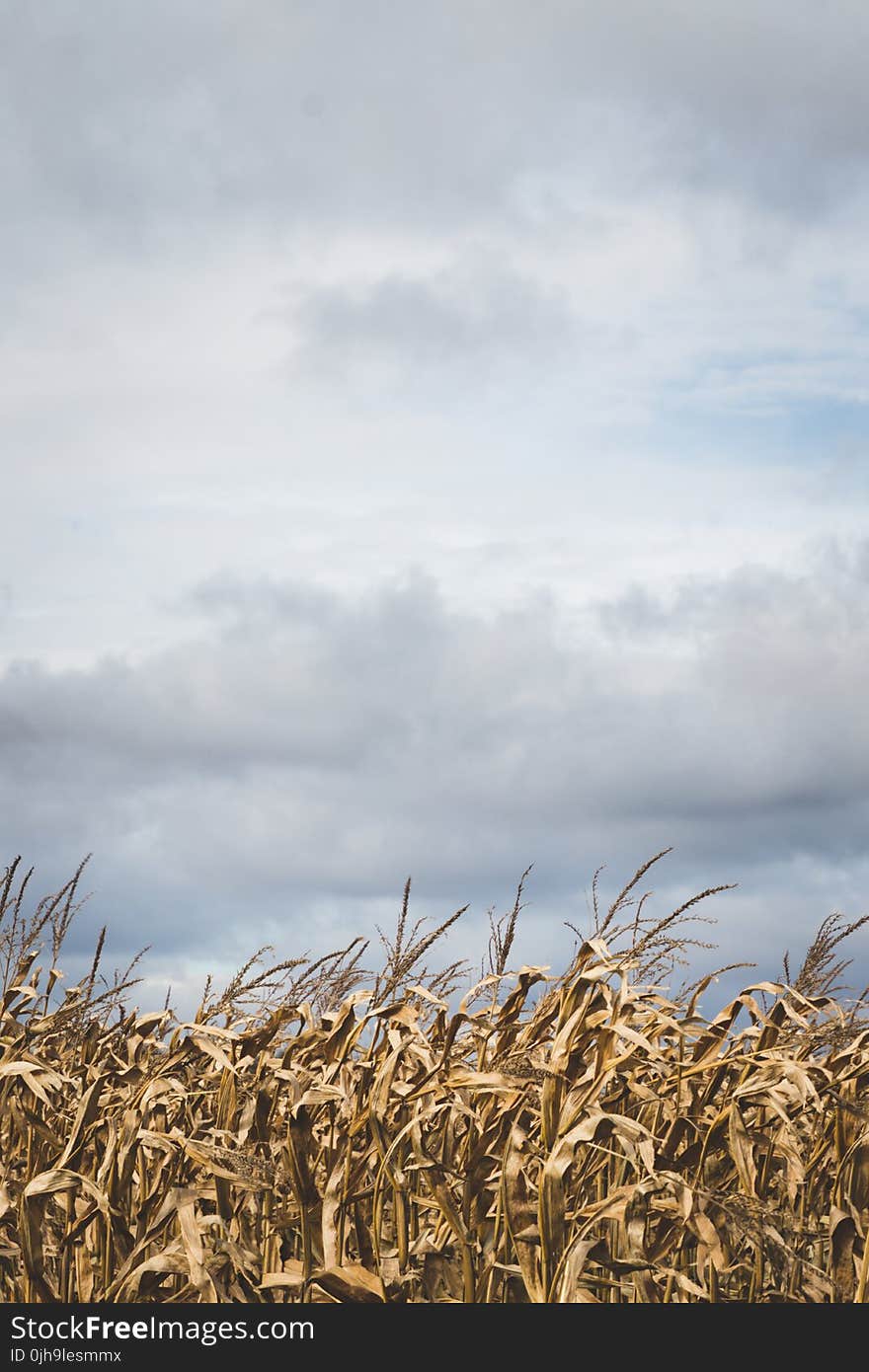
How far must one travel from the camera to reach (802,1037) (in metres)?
4.25

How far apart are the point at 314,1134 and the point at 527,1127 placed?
0.79m

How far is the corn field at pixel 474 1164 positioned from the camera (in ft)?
10.8

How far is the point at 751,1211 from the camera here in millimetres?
3197

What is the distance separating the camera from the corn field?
330 centimetres

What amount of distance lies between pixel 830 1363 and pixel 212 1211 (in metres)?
2.12

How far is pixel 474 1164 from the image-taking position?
345 cm

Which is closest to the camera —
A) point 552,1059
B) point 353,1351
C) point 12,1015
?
point 353,1351

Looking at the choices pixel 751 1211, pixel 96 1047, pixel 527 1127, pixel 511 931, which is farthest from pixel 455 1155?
pixel 96 1047

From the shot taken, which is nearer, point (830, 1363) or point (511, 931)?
point (830, 1363)

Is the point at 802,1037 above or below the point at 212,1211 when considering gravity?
above

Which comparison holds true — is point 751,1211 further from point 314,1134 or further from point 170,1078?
point 170,1078

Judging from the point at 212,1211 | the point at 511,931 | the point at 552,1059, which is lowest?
the point at 212,1211

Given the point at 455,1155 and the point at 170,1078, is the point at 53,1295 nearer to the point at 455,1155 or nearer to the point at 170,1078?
the point at 170,1078

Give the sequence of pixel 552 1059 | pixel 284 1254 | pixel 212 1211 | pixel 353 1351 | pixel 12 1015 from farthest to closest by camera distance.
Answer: pixel 12 1015 → pixel 212 1211 → pixel 284 1254 → pixel 552 1059 → pixel 353 1351
